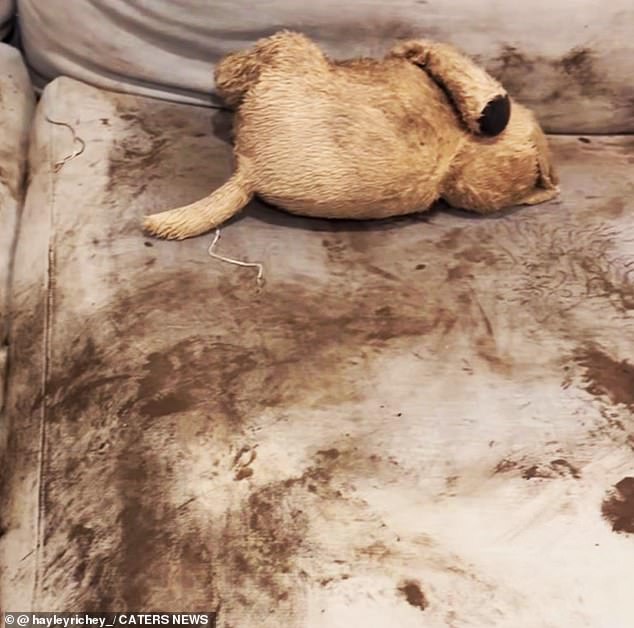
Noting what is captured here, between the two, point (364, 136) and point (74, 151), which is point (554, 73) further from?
point (74, 151)

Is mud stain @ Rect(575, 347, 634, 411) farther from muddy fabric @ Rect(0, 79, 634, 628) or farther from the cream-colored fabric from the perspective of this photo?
the cream-colored fabric

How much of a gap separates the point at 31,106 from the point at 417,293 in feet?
1.99

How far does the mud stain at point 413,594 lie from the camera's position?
2.66ft

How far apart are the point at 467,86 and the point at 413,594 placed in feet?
1.99

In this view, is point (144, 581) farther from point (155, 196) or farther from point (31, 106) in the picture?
point (31, 106)

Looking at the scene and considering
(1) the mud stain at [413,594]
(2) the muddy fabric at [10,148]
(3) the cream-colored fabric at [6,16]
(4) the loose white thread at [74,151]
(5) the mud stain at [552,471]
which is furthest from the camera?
(3) the cream-colored fabric at [6,16]

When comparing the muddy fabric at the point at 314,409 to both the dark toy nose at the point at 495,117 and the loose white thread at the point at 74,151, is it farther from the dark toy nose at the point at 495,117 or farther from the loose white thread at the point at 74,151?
the dark toy nose at the point at 495,117

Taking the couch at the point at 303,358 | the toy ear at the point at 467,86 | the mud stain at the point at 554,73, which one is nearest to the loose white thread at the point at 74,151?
the couch at the point at 303,358

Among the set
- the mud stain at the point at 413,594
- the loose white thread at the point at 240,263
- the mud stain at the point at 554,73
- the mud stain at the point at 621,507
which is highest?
the mud stain at the point at 554,73

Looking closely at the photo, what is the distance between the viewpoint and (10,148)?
3.94 feet

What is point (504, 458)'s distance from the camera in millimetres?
924

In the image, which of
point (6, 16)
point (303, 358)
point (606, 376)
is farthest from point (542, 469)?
point (6, 16)

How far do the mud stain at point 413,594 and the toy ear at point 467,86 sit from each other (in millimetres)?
569

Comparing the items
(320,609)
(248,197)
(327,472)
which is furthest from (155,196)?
(320,609)
